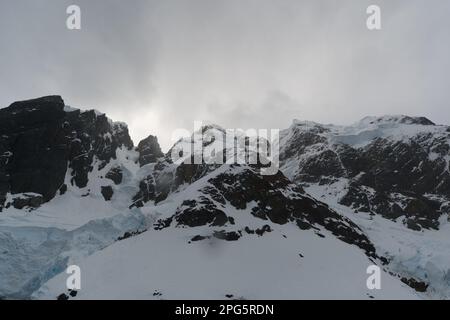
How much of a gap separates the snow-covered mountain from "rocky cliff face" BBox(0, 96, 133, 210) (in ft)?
1.41

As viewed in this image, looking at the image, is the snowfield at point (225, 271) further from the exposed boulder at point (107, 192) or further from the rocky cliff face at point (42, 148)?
the exposed boulder at point (107, 192)

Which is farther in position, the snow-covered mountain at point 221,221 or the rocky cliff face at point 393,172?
the rocky cliff face at point 393,172

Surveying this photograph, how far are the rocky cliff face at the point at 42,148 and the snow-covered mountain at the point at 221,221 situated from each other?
43 centimetres

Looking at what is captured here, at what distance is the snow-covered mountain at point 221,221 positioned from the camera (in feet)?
320

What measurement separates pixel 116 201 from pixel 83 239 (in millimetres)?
60071

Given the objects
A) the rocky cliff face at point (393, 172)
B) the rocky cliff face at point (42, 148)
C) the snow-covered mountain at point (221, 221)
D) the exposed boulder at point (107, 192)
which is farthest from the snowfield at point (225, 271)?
the exposed boulder at point (107, 192)

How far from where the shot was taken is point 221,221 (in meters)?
118

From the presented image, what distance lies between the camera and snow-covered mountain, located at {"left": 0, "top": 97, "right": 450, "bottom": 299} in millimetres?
97562

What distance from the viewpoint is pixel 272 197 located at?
132m

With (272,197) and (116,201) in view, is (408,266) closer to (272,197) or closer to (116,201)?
(272,197)

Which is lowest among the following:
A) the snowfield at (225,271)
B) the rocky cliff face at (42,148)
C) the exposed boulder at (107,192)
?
the snowfield at (225,271)

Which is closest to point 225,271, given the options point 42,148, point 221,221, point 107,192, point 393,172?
point 221,221

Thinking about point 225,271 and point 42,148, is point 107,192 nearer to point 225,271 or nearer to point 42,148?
point 42,148
